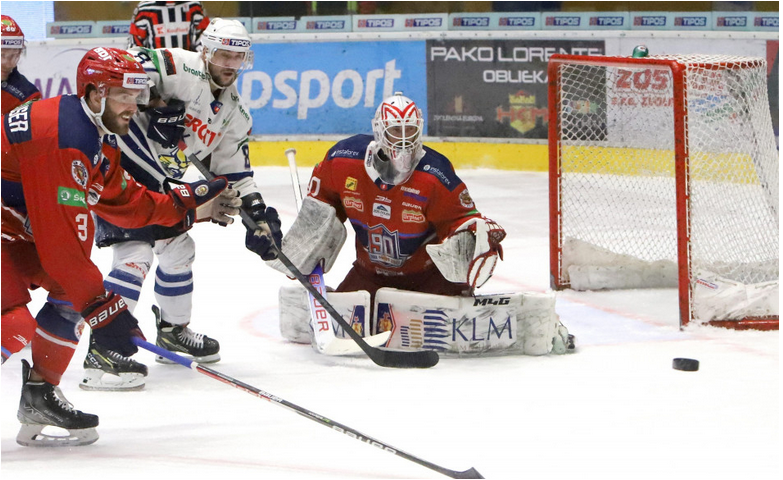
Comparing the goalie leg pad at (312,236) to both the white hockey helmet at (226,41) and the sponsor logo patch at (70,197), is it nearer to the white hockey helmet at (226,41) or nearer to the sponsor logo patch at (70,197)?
the white hockey helmet at (226,41)

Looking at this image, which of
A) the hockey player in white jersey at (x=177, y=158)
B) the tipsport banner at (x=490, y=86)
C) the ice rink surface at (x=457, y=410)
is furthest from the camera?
the tipsport banner at (x=490, y=86)

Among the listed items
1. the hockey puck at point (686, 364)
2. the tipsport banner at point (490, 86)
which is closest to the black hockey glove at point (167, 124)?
the hockey puck at point (686, 364)

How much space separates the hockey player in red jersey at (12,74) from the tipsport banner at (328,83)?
158 inches

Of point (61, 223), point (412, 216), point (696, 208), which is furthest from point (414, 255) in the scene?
point (61, 223)

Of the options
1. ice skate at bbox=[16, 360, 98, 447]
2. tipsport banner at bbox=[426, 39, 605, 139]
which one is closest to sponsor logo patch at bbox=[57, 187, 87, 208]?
ice skate at bbox=[16, 360, 98, 447]

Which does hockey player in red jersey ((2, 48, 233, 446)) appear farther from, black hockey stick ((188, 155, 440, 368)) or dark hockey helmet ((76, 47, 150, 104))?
black hockey stick ((188, 155, 440, 368))

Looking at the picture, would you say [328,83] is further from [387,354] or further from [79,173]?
[79,173]

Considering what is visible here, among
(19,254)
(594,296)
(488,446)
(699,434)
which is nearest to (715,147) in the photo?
(594,296)

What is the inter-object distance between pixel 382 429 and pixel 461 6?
17.9 feet

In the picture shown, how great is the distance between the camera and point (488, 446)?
2750 mm

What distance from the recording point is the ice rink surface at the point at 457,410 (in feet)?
8.48

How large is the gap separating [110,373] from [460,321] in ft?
3.75

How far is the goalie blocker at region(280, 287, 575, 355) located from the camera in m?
3.65

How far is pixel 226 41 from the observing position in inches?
139
